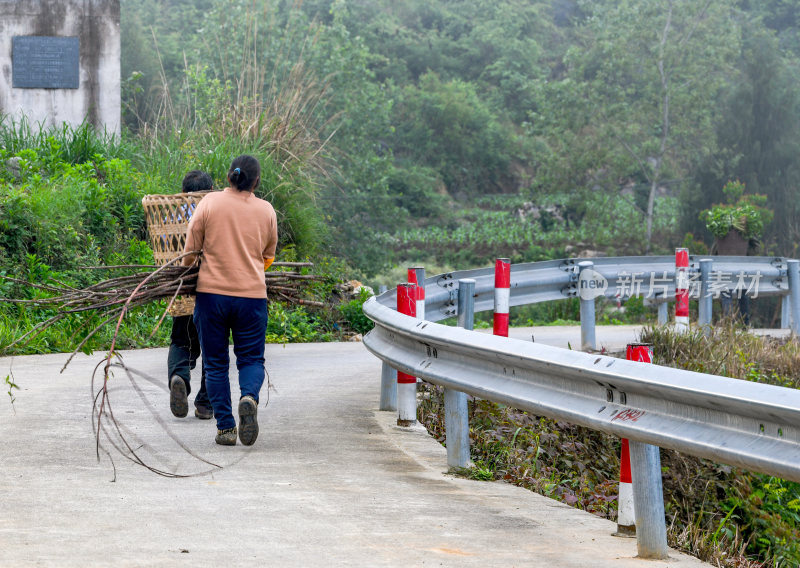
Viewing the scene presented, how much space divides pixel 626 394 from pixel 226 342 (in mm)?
3252

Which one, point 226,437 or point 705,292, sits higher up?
point 705,292

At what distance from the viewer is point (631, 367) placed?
424 cm

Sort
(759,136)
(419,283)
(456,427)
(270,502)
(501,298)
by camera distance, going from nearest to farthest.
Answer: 1. (270,502)
2. (456,427)
3. (419,283)
4. (501,298)
5. (759,136)

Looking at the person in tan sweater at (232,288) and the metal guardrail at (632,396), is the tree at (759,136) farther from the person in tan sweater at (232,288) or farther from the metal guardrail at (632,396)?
the metal guardrail at (632,396)

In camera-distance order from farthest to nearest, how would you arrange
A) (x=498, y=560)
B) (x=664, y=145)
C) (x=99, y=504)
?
(x=664, y=145) → (x=99, y=504) → (x=498, y=560)

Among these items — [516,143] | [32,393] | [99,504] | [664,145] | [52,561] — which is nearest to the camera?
[52,561]

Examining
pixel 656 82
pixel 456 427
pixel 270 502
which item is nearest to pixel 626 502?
pixel 456 427

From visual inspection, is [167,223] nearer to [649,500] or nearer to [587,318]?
[649,500]

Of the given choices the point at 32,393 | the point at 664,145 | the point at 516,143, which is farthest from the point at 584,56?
the point at 32,393

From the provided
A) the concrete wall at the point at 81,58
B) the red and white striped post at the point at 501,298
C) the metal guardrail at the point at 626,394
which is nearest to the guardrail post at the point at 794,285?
the red and white striped post at the point at 501,298

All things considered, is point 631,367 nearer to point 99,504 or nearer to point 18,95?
point 99,504

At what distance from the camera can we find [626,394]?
430 cm

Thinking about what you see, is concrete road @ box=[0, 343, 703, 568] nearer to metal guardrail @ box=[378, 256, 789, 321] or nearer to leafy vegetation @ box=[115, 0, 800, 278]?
metal guardrail @ box=[378, 256, 789, 321]

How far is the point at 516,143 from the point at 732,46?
21.9m
